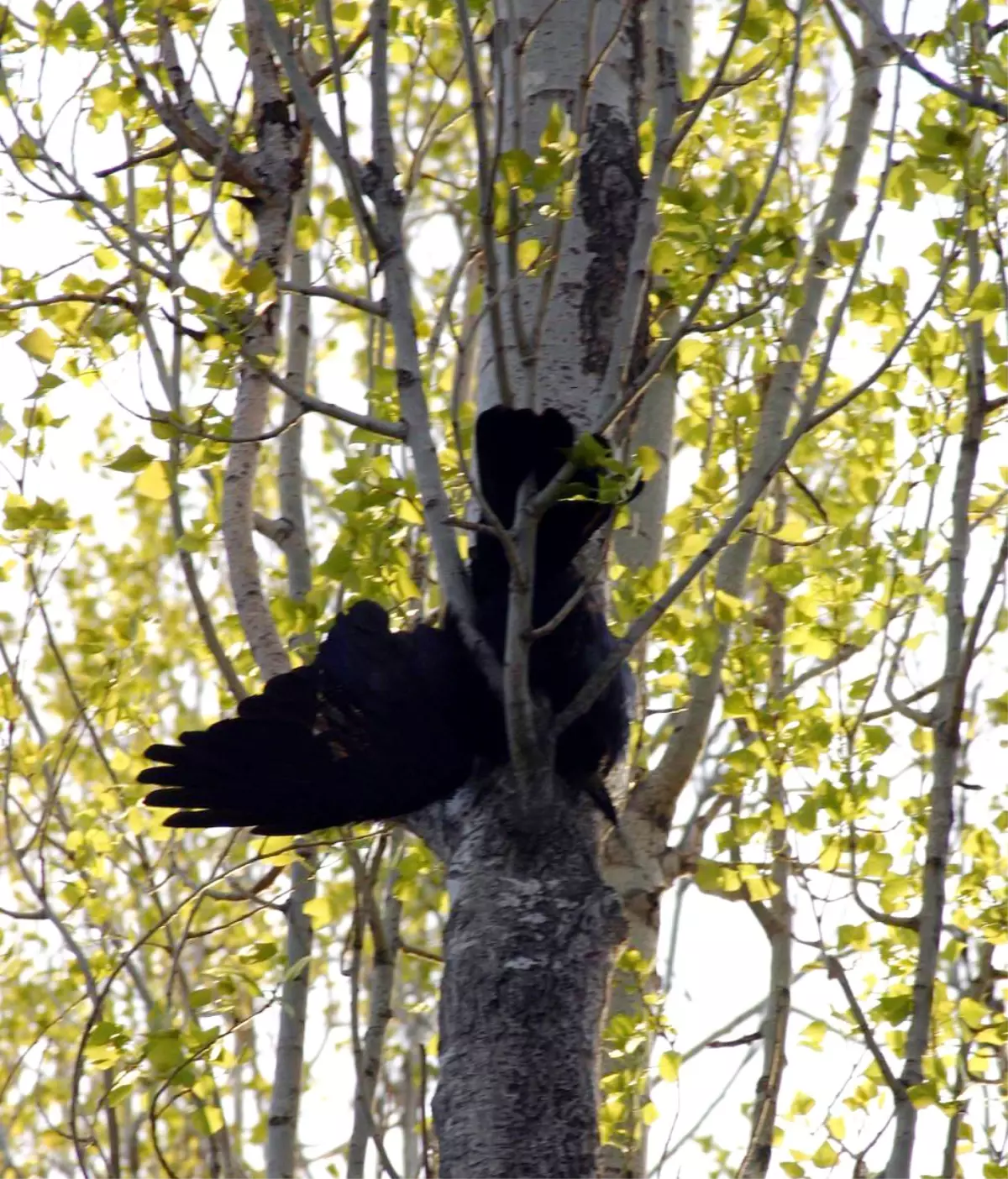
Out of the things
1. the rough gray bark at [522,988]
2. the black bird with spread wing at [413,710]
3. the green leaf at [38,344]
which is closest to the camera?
the rough gray bark at [522,988]

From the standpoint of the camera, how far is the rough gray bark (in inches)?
82.7

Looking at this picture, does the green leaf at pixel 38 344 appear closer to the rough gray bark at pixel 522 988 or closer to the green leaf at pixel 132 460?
the green leaf at pixel 132 460

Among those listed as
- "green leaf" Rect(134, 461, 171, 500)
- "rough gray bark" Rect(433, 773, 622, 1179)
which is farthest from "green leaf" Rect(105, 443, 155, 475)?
"rough gray bark" Rect(433, 773, 622, 1179)

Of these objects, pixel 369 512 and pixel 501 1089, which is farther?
pixel 369 512

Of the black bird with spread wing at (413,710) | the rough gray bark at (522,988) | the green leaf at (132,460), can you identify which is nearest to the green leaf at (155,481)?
the green leaf at (132,460)

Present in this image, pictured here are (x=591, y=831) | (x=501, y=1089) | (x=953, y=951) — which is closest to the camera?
(x=501, y=1089)

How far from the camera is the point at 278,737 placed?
8.29 feet

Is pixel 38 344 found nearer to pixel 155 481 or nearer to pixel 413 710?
pixel 155 481

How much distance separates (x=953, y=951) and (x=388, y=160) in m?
2.44

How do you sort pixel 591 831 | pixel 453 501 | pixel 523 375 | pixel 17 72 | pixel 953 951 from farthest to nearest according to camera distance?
pixel 953 951, pixel 17 72, pixel 453 501, pixel 523 375, pixel 591 831

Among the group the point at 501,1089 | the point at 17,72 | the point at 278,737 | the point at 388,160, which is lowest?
the point at 501,1089

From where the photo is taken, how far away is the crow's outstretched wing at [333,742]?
245 centimetres

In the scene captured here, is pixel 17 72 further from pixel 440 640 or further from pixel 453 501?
pixel 440 640

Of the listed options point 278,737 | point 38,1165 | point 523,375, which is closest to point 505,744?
point 278,737
